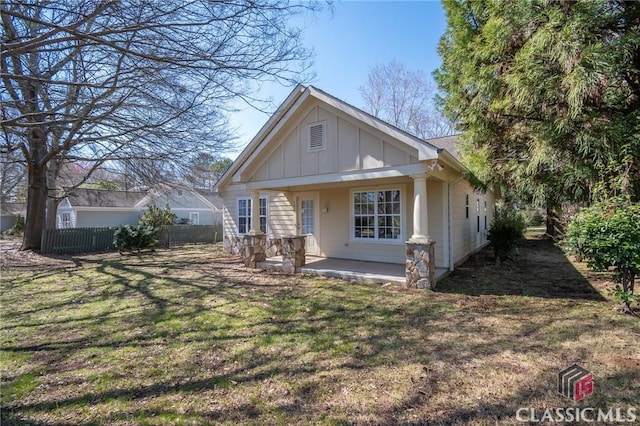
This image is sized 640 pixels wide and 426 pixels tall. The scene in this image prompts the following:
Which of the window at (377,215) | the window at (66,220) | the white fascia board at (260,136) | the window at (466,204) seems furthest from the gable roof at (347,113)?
the window at (66,220)

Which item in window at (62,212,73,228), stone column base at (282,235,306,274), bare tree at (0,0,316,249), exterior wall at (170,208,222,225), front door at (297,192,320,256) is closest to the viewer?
bare tree at (0,0,316,249)

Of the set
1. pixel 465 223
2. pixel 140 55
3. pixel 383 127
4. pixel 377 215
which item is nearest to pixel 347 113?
pixel 383 127

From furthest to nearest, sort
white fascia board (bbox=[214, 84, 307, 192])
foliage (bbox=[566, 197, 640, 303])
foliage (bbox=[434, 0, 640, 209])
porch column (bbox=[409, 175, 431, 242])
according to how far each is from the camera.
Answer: white fascia board (bbox=[214, 84, 307, 192]) → porch column (bbox=[409, 175, 431, 242]) → foliage (bbox=[434, 0, 640, 209]) → foliage (bbox=[566, 197, 640, 303])

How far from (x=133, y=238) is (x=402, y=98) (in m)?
20.2

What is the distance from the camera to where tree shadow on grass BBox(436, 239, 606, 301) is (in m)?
6.66

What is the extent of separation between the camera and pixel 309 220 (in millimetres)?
11188

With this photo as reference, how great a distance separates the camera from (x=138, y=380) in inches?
129

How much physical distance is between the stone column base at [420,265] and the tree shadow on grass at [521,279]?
1.29 feet

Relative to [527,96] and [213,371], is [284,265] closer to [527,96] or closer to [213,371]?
[213,371]

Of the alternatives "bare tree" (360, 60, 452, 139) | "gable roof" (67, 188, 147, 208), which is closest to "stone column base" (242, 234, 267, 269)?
"gable roof" (67, 188, 147, 208)

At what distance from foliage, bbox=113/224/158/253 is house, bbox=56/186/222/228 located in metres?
6.77

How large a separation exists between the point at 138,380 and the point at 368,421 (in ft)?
7.69

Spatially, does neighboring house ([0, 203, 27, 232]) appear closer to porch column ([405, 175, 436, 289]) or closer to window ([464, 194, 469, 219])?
porch column ([405, 175, 436, 289])

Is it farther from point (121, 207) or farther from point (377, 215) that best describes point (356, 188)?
point (121, 207)
